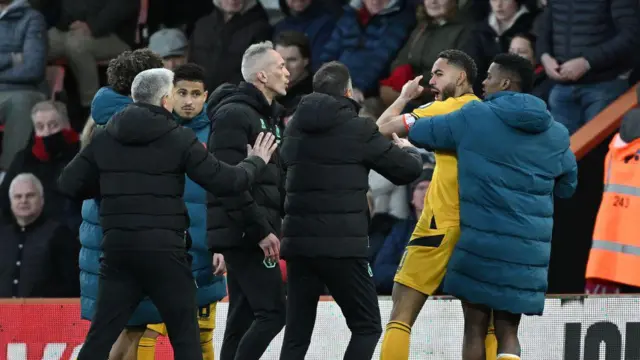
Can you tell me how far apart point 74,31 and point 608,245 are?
530cm

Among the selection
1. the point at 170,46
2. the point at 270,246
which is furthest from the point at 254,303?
the point at 170,46

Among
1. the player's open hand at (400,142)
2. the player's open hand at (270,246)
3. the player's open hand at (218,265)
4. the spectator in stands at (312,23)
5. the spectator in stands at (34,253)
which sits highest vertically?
the spectator in stands at (312,23)

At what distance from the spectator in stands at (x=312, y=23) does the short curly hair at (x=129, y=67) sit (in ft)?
14.5

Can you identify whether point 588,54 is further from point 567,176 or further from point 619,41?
point 567,176

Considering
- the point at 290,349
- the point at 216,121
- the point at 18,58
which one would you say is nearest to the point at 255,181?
the point at 216,121

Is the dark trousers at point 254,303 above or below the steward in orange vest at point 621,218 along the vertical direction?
below

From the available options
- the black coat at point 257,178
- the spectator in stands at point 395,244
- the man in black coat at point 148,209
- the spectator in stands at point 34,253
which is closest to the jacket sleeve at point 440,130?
the black coat at point 257,178

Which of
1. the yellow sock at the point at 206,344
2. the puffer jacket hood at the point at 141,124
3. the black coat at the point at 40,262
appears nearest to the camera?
the puffer jacket hood at the point at 141,124

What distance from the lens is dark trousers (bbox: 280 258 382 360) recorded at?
7301 mm

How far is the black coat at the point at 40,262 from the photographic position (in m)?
11.6

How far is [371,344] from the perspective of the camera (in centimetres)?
733

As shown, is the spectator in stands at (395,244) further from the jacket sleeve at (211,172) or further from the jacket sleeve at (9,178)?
the jacket sleeve at (211,172)

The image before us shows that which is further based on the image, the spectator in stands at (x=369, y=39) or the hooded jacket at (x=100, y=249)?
the spectator in stands at (x=369, y=39)

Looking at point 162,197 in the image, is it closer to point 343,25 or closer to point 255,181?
point 255,181
